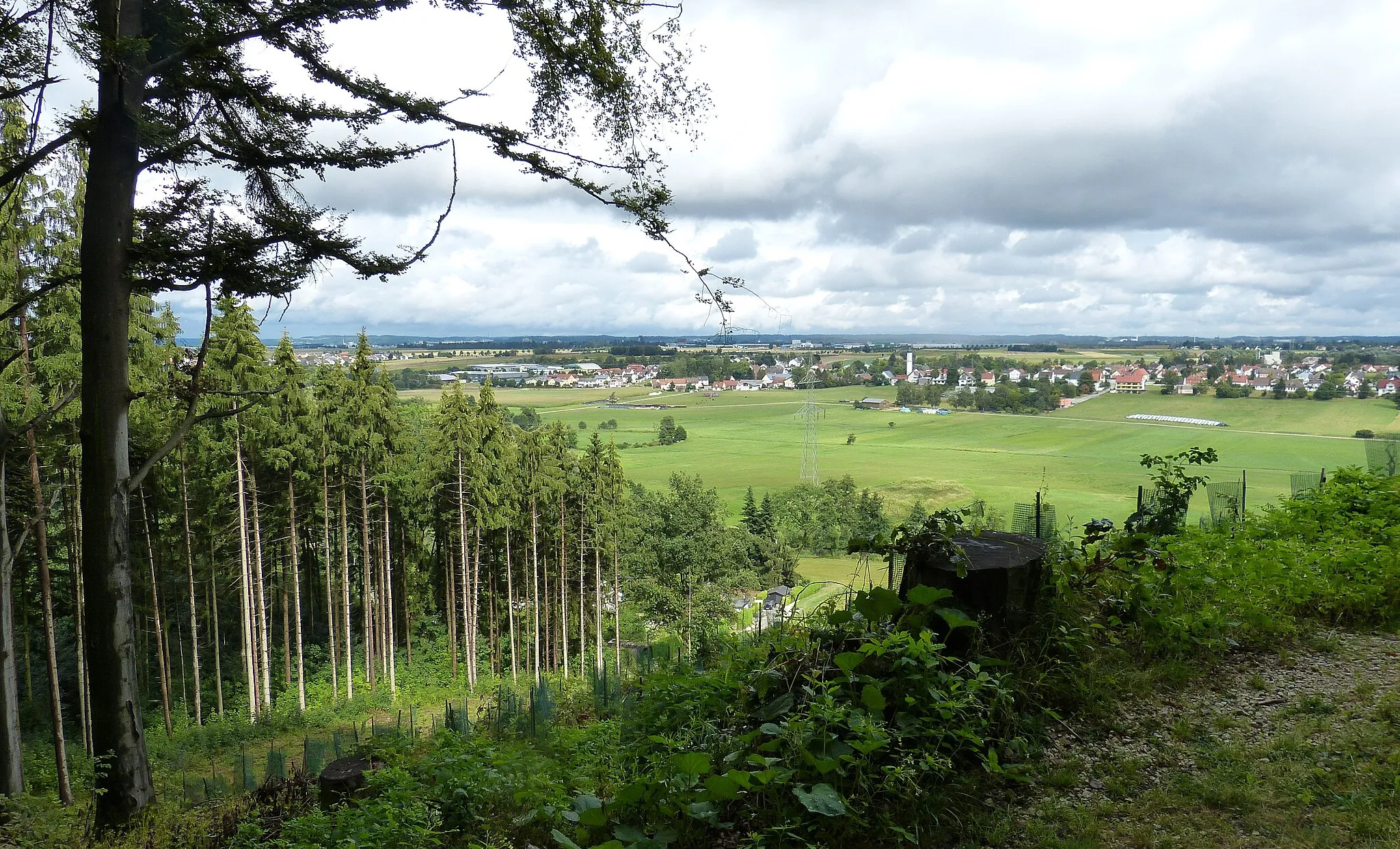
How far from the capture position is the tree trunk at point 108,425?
4574 mm

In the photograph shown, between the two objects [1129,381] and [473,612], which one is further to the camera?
[1129,381]

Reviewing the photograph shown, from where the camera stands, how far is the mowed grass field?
3622 centimetres

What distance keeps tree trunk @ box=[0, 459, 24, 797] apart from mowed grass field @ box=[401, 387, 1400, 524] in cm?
2203

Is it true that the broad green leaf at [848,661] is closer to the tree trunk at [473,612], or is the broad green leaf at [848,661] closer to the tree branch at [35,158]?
the tree branch at [35,158]

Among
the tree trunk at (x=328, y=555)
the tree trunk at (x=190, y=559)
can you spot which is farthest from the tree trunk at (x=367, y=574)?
the tree trunk at (x=190, y=559)

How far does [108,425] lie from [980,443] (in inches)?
3004

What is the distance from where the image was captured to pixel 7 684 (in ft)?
23.8

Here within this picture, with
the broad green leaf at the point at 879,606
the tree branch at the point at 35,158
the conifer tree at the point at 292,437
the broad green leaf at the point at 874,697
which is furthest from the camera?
the conifer tree at the point at 292,437

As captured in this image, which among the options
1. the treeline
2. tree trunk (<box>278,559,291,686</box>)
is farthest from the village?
tree trunk (<box>278,559,291,686</box>)

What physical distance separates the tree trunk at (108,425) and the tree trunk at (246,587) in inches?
563

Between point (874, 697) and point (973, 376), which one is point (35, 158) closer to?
point (874, 697)

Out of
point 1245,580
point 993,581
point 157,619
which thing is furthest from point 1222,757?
point 157,619

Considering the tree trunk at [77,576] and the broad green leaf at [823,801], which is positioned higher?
the broad green leaf at [823,801]

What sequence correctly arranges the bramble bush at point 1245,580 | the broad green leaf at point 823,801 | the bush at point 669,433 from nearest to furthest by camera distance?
the broad green leaf at point 823,801
the bramble bush at point 1245,580
the bush at point 669,433
